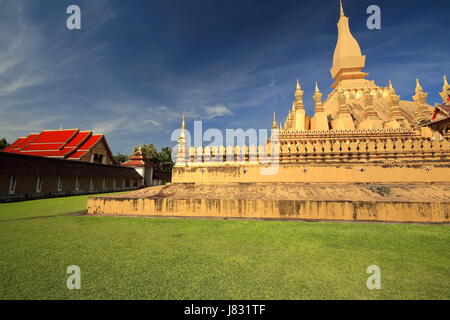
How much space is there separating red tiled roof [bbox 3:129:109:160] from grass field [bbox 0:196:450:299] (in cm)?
2631

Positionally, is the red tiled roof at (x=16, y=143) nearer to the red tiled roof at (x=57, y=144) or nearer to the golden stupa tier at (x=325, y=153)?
the red tiled roof at (x=57, y=144)

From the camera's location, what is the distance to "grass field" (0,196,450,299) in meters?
2.06

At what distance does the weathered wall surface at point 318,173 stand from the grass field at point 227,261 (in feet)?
8.60

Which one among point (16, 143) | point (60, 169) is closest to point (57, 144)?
point (16, 143)

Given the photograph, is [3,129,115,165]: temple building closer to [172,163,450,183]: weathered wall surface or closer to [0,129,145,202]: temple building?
[0,129,145,202]: temple building

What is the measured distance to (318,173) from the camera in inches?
282


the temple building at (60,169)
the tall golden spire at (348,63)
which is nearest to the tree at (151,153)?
the temple building at (60,169)

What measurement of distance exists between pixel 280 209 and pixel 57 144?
3219 centimetres

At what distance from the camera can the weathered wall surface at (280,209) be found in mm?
5023

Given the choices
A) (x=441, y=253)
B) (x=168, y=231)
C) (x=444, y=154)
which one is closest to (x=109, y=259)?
(x=168, y=231)

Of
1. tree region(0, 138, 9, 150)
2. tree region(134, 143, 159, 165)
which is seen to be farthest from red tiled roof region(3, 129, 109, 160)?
tree region(134, 143, 159, 165)

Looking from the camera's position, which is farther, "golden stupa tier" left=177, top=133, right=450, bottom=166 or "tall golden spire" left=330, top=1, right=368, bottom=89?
"tall golden spire" left=330, top=1, right=368, bottom=89

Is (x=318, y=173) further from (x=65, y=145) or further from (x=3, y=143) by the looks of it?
(x=3, y=143)
